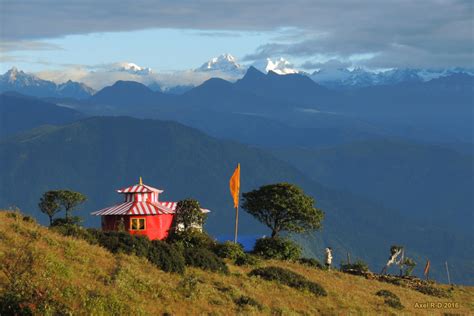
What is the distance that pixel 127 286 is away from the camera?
2781 centimetres

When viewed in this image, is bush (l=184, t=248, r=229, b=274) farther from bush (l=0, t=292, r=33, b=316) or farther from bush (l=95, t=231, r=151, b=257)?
bush (l=0, t=292, r=33, b=316)

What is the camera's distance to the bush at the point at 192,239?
48.2m

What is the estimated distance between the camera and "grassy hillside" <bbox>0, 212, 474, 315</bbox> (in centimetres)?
2477

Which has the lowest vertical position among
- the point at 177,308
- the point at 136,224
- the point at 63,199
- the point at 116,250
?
the point at 177,308

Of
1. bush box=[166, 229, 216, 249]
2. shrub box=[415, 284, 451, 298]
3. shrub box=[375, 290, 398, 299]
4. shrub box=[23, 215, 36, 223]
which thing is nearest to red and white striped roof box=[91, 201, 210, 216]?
bush box=[166, 229, 216, 249]

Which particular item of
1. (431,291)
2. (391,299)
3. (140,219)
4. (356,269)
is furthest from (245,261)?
(356,269)

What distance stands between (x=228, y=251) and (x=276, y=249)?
29.6 ft

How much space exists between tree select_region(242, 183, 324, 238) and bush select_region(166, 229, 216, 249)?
12.9 m

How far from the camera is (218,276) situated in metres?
36.1

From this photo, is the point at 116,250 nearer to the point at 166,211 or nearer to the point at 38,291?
the point at 38,291

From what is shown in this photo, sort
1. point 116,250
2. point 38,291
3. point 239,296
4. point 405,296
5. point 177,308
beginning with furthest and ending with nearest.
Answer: point 405,296 < point 116,250 < point 239,296 < point 177,308 < point 38,291

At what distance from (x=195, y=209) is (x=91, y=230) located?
17.6m

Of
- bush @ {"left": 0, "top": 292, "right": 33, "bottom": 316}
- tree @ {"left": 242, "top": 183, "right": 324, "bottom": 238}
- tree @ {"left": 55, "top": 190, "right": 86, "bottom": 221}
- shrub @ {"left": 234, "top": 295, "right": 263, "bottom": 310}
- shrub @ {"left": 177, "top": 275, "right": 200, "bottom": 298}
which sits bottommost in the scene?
bush @ {"left": 0, "top": 292, "right": 33, "bottom": 316}

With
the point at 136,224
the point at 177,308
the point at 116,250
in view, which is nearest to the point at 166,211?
the point at 136,224
